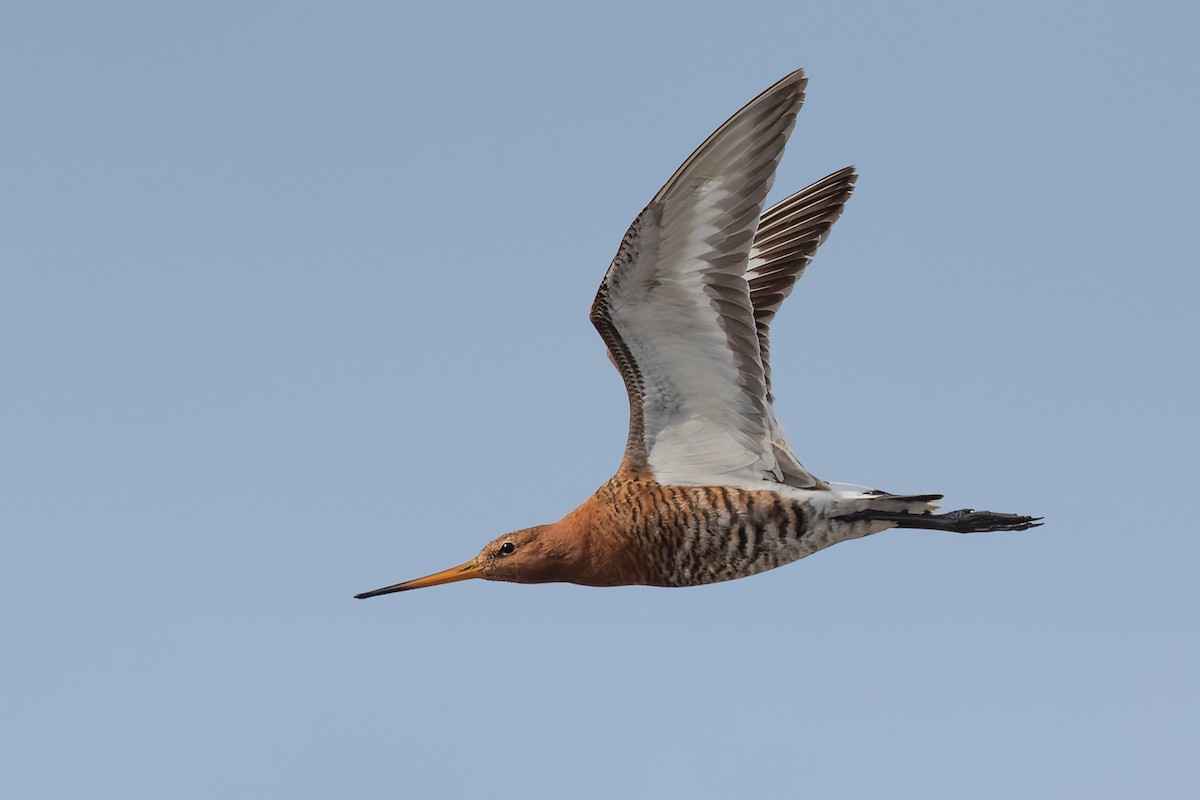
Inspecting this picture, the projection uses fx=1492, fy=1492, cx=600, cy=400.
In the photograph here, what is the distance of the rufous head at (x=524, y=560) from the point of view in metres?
14.1

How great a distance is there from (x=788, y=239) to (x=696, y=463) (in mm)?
3523

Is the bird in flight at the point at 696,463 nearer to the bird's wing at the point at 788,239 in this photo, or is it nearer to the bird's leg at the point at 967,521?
the bird's leg at the point at 967,521

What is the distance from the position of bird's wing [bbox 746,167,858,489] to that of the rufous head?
9.28 feet

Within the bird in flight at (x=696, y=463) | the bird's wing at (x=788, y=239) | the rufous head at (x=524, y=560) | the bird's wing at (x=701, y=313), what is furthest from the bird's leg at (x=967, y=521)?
the rufous head at (x=524, y=560)

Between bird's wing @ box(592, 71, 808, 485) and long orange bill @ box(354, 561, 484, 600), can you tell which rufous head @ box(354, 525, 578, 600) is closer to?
long orange bill @ box(354, 561, 484, 600)

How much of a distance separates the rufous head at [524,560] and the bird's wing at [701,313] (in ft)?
3.48

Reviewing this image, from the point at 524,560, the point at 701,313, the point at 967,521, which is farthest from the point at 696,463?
the point at 967,521

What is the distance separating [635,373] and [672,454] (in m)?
0.86

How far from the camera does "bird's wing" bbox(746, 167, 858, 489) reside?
51.3ft

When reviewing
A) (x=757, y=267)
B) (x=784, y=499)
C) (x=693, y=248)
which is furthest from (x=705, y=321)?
(x=757, y=267)

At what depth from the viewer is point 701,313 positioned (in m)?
13.0

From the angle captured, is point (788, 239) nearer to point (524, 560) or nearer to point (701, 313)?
point (701, 313)

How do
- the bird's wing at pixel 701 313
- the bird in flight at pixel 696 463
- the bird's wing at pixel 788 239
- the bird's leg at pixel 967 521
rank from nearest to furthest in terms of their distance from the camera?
the bird's wing at pixel 701 313
the bird in flight at pixel 696 463
the bird's leg at pixel 967 521
the bird's wing at pixel 788 239

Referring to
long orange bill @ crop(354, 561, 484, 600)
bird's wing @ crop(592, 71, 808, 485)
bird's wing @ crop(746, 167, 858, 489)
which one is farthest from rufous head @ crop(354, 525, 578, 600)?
bird's wing @ crop(746, 167, 858, 489)
